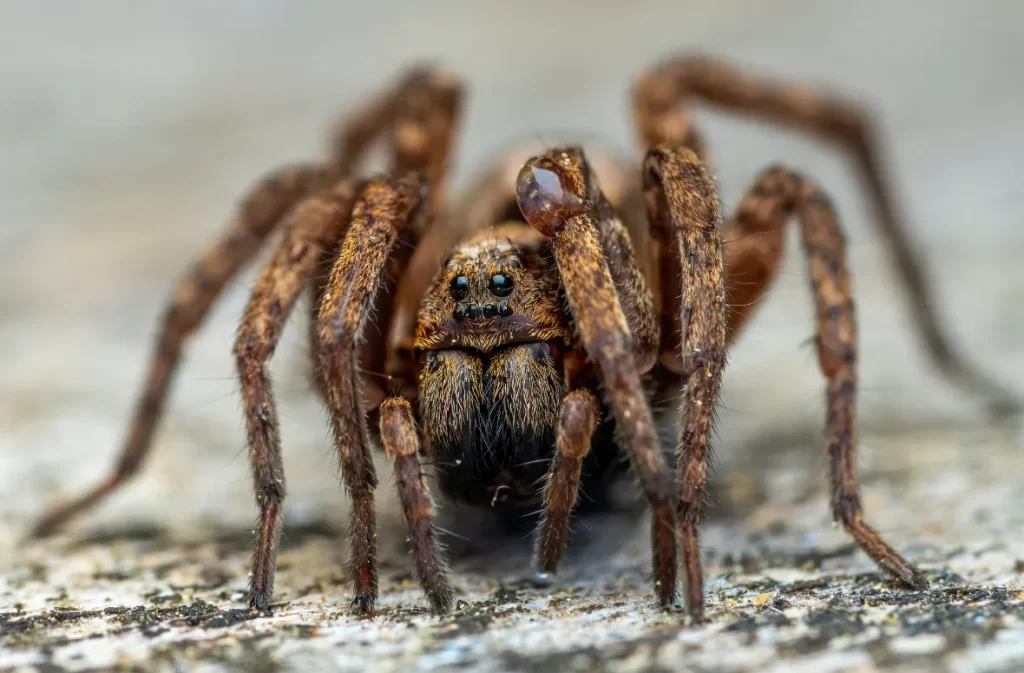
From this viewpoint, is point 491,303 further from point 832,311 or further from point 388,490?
point 388,490

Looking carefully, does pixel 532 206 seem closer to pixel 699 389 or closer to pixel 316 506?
pixel 699 389

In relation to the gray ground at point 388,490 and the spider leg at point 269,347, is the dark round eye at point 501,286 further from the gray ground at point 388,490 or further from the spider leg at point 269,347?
the gray ground at point 388,490

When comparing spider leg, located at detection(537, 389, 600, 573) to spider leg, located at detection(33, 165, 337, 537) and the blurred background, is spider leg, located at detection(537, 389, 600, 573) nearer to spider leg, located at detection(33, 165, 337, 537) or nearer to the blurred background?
the blurred background

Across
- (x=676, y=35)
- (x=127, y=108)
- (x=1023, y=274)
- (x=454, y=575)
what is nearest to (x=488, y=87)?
(x=676, y=35)

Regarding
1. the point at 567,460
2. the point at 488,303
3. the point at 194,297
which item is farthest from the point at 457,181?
the point at 567,460

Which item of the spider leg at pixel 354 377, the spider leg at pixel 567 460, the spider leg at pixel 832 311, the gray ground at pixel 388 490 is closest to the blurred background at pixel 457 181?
the gray ground at pixel 388 490

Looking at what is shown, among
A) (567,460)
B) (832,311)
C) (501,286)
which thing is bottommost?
(567,460)
